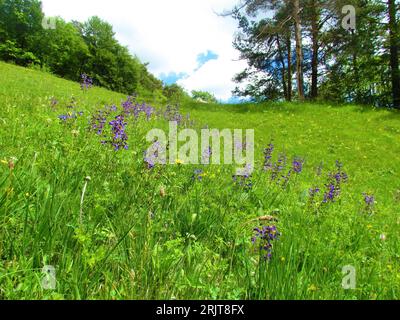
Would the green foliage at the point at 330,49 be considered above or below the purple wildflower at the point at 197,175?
above

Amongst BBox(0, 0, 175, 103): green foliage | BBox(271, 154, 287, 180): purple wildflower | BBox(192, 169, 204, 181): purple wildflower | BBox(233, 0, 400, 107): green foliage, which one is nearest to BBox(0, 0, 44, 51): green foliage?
BBox(0, 0, 175, 103): green foliage

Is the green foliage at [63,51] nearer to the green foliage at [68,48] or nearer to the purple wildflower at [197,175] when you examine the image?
the green foliage at [68,48]

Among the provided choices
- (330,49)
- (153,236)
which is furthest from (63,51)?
(153,236)

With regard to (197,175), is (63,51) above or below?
above

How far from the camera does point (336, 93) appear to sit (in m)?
29.3

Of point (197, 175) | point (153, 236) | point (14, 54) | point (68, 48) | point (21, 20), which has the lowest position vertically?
point (153, 236)

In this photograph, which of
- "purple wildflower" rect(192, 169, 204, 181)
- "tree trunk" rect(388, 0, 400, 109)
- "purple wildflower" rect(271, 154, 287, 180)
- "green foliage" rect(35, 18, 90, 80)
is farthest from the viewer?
"green foliage" rect(35, 18, 90, 80)

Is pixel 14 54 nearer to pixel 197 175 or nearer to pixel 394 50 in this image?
pixel 394 50

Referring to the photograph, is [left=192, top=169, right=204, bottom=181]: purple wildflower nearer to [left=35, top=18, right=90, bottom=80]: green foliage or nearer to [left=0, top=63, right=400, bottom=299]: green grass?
[left=0, top=63, right=400, bottom=299]: green grass

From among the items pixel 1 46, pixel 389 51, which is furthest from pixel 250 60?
pixel 1 46

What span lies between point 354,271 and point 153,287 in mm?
1739

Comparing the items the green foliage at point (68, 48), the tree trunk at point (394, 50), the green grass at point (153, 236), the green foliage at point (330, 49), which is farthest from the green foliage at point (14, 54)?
the green grass at point (153, 236)

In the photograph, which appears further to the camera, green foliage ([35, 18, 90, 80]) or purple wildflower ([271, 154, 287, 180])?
green foliage ([35, 18, 90, 80])
